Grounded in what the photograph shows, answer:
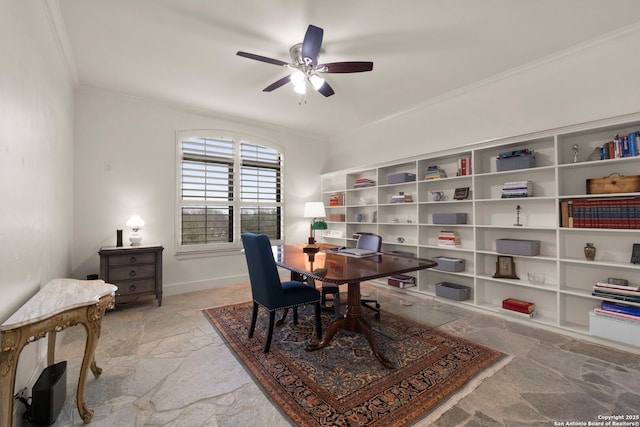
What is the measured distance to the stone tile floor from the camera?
1578 mm

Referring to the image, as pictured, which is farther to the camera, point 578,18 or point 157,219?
point 157,219

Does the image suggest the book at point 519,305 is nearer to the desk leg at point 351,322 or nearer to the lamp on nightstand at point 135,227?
the desk leg at point 351,322

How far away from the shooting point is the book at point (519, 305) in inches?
115

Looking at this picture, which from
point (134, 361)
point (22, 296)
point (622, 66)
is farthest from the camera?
point (622, 66)

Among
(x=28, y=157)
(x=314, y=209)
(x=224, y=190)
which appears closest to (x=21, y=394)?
(x=28, y=157)

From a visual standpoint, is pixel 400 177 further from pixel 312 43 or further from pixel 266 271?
pixel 266 271

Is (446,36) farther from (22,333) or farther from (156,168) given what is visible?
(156,168)

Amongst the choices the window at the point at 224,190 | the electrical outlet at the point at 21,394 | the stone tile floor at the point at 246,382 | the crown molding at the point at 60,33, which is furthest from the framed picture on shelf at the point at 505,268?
the crown molding at the point at 60,33

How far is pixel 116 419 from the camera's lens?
1.56 metres

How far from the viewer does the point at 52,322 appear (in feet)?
4.62

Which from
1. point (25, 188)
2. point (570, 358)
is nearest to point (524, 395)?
point (570, 358)

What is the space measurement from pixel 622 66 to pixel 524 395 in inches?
119

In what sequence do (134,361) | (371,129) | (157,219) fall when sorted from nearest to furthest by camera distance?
(134,361), (157,219), (371,129)

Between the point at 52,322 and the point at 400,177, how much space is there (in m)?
3.99
